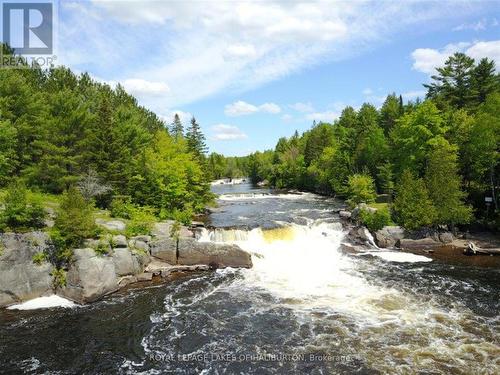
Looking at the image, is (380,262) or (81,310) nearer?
(81,310)

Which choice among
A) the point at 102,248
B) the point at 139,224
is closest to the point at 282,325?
the point at 102,248

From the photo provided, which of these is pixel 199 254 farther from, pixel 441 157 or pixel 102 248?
pixel 441 157

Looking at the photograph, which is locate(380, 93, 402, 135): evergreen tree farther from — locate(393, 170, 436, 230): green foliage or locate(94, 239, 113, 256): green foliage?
locate(94, 239, 113, 256): green foliage

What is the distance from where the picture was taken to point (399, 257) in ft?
102

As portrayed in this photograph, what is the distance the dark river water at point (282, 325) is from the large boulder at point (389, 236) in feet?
17.9

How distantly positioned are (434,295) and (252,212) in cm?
2947

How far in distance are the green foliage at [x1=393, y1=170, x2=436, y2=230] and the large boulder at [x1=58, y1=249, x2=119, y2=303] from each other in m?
25.3

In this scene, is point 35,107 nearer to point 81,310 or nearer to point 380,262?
point 81,310

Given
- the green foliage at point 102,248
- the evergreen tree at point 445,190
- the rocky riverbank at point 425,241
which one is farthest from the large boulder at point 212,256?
the evergreen tree at point 445,190

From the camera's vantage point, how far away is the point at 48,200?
32.5 metres

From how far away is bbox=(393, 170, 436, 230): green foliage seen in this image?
3406 cm

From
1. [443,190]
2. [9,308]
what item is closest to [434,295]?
[443,190]

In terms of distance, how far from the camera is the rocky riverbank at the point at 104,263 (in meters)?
22.4

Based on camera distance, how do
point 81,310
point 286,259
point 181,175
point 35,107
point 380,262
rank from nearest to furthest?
point 81,310
point 380,262
point 286,259
point 35,107
point 181,175
